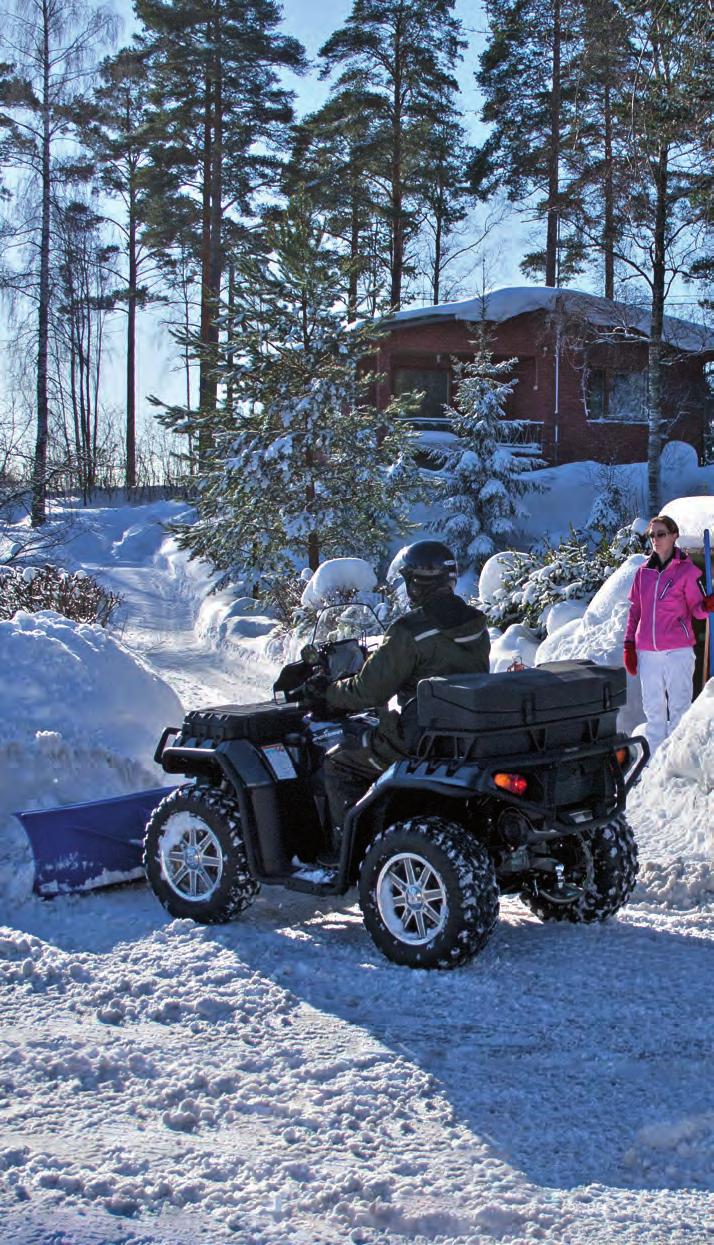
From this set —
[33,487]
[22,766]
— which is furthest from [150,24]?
[22,766]

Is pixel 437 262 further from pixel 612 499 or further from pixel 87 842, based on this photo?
pixel 87 842

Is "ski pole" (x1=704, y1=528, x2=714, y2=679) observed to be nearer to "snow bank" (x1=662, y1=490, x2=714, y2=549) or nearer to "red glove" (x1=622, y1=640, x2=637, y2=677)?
"snow bank" (x1=662, y1=490, x2=714, y2=549)

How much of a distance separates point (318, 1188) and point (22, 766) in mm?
4169

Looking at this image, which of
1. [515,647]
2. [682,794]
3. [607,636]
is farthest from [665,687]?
[515,647]

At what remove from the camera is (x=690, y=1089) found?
11.8ft

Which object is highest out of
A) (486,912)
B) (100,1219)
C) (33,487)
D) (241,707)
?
(33,487)

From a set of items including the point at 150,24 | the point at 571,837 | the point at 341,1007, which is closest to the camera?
the point at 341,1007

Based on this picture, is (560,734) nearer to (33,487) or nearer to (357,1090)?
(357,1090)

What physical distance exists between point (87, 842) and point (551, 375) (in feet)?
81.9

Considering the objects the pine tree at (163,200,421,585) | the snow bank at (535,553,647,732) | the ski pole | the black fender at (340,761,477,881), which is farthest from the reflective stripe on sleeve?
the pine tree at (163,200,421,585)

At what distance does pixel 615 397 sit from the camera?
29719mm

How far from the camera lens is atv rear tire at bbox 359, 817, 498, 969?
4.53m

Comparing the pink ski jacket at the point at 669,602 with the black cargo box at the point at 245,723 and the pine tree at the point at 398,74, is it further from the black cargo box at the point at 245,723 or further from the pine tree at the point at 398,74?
the pine tree at the point at 398,74

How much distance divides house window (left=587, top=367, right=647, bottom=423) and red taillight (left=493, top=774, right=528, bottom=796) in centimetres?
2582
